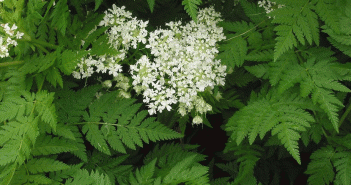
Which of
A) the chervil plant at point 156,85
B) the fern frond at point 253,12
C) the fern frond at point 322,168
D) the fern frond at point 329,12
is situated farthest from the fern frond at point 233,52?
the fern frond at point 322,168

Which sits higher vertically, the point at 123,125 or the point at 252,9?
the point at 252,9

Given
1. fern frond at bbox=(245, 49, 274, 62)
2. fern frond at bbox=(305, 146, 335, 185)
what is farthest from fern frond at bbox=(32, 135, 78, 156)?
fern frond at bbox=(305, 146, 335, 185)

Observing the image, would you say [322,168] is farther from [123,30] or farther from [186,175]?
[123,30]

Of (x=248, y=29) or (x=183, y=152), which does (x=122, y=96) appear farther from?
(x=248, y=29)

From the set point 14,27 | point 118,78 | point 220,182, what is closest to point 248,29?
point 118,78

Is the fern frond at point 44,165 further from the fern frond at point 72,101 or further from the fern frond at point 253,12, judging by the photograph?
the fern frond at point 253,12

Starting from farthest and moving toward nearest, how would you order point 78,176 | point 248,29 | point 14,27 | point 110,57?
point 248,29, point 110,57, point 78,176, point 14,27

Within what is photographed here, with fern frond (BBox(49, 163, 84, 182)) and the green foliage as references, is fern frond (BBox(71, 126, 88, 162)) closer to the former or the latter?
fern frond (BBox(49, 163, 84, 182))
